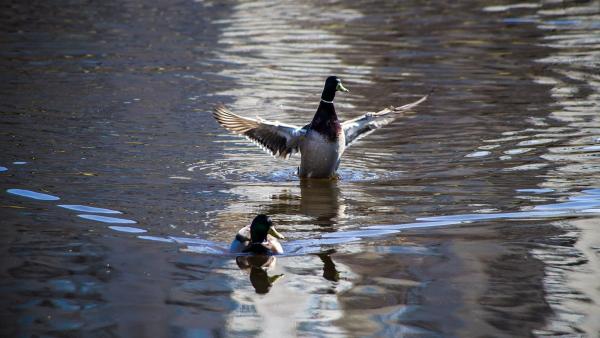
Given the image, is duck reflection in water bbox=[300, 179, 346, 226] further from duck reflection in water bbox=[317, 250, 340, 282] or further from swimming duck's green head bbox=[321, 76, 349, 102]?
duck reflection in water bbox=[317, 250, 340, 282]

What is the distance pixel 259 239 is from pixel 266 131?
3.20m

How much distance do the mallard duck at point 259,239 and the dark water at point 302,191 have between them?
139mm

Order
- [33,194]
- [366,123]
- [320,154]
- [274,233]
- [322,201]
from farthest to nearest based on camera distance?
[366,123]
[320,154]
[322,201]
[33,194]
[274,233]

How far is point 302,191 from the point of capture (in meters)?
10.1

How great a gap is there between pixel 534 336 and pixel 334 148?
15.1ft

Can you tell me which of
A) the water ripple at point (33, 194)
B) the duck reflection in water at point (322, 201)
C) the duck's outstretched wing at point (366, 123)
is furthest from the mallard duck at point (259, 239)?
the duck's outstretched wing at point (366, 123)

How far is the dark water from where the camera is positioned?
6531 millimetres

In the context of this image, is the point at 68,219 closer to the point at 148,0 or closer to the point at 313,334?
the point at 313,334

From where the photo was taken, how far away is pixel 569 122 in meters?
12.1

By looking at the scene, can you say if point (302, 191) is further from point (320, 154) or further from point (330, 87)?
point (330, 87)

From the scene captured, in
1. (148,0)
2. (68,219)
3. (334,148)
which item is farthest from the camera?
(148,0)

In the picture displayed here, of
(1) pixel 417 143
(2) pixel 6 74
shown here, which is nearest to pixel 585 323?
(1) pixel 417 143

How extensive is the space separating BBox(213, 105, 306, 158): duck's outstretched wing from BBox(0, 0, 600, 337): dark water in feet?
0.89

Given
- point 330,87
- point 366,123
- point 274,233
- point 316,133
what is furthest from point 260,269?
point 366,123
